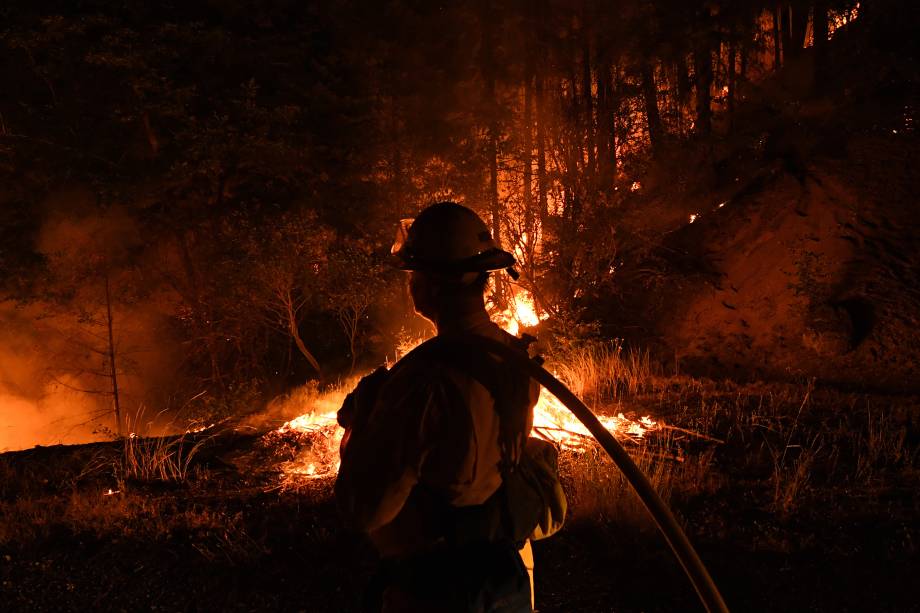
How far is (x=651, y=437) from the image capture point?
18.9ft

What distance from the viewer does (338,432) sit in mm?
6387

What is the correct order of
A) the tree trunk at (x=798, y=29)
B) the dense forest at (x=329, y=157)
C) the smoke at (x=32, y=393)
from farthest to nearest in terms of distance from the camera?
the smoke at (x=32, y=393), the tree trunk at (x=798, y=29), the dense forest at (x=329, y=157)

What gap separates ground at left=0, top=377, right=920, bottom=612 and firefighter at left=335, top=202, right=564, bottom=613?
1.79 meters

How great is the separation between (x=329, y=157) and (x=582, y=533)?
11.0m

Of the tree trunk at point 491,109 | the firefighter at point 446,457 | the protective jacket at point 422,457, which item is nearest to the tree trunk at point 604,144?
the tree trunk at point 491,109

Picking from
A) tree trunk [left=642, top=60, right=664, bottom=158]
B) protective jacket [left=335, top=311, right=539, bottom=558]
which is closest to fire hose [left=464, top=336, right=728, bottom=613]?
protective jacket [left=335, top=311, right=539, bottom=558]

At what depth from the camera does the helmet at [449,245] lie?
1.95 m

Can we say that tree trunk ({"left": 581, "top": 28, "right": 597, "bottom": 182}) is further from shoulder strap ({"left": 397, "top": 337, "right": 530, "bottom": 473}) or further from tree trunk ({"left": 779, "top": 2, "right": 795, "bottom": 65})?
shoulder strap ({"left": 397, "top": 337, "right": 530, "bottom": 473})

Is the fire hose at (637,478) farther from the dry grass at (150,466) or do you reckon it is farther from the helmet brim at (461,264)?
the dry grass at (150,466)

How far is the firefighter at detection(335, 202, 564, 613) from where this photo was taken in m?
1.66

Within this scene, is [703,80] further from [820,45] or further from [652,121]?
[652,121]

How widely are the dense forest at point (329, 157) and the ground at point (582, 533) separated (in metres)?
4.13

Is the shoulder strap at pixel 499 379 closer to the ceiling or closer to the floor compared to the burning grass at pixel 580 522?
closer to the ceiling

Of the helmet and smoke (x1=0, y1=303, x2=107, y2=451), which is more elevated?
the helmet
